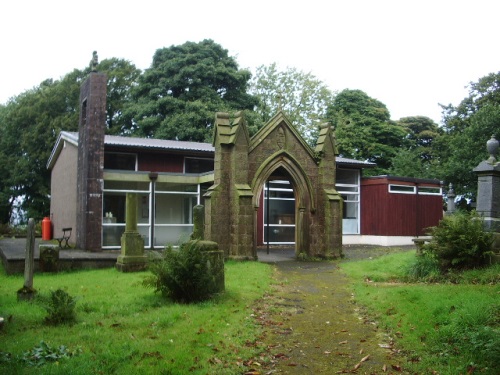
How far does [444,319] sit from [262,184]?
33.7ft

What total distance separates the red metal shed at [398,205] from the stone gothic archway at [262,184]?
28.3 feet

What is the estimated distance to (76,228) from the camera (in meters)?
21.0

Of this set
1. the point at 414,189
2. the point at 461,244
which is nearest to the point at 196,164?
the point at 414,189

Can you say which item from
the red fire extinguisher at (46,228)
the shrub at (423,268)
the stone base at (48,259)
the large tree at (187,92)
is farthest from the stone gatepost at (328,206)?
the large tree at (187,92)

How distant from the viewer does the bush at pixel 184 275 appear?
947cm

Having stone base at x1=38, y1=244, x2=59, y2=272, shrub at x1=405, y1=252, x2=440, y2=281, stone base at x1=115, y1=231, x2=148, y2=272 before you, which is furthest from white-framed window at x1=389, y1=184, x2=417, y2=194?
stone base at x1=38, y1=244, x2=59, y2=272

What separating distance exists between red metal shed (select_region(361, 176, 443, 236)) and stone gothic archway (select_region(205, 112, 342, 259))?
862cm

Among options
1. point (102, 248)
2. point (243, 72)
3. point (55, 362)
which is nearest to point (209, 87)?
point (243, 72)

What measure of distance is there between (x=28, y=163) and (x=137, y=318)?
32562mm

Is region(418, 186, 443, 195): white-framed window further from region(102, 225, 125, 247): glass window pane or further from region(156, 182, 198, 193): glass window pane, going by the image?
region(102, 225, 125, 247): glass window pane

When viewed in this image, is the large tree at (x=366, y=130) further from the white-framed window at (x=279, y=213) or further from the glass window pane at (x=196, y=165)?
the glass window pane at (x=196, y=165)

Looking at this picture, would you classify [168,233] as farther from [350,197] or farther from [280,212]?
[350,197]

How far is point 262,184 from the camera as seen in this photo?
17328 mm

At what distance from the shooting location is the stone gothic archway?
16578 mm
